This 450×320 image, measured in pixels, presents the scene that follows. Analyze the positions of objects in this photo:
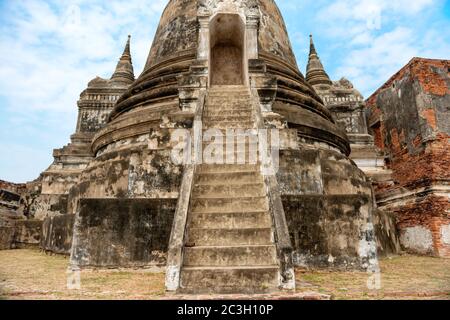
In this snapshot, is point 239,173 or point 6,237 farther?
point 6,237

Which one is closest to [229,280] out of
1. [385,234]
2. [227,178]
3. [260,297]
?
[260,297]

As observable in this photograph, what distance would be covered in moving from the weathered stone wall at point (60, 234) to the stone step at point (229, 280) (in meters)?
3.88

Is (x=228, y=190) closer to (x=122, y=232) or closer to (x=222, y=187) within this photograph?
(x=222, y=187)

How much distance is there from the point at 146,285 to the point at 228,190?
1525mm

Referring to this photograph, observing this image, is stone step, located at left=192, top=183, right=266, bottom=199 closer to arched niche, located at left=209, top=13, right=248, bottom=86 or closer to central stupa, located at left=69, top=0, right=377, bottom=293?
central stupa, located at left=69, top=0, right=377, bottom=293

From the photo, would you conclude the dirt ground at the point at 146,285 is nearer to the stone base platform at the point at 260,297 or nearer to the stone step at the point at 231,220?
the stone base platform at the point at 260,297

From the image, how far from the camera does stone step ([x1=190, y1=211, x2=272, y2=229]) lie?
3.86 metres

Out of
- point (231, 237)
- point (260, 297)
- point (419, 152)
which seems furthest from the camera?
point (419, 152)

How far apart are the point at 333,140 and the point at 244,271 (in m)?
5.72

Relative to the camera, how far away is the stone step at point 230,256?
342 centimetres

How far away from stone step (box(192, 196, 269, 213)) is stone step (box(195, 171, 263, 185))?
0.39 meters

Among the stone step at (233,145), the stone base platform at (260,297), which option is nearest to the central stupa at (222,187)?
the stone base platform at (260,297)

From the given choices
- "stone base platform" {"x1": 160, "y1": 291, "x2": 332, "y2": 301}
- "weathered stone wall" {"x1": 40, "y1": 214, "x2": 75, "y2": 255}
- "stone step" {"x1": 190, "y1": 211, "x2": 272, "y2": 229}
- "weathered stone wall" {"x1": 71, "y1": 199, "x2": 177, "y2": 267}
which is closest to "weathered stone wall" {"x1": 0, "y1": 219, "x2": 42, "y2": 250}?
"weathered stone wall" {"x1": 40, "y1": 214, "x2": 75, "y2": 255}

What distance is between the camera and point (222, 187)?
14.4ft
